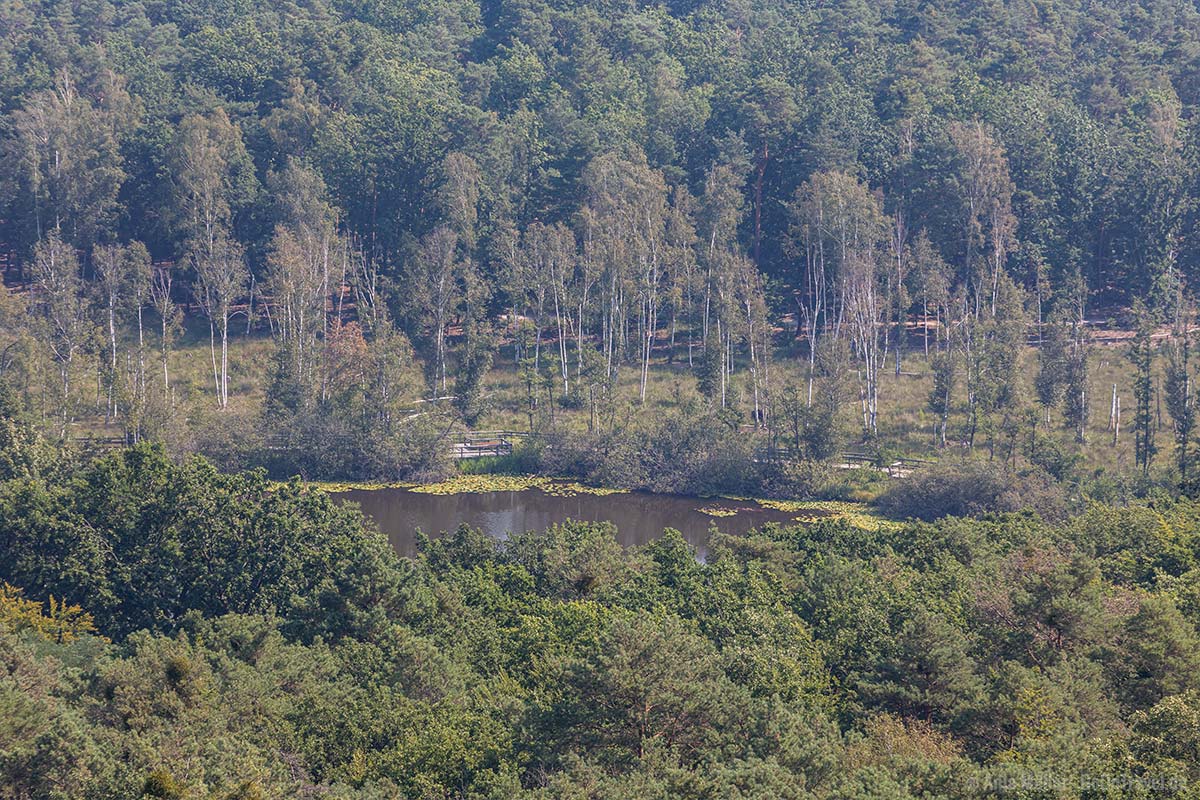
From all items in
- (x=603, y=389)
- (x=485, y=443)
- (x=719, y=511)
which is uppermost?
(x=603, y=389)

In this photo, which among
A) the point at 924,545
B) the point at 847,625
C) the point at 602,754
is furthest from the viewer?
the point at 924,545

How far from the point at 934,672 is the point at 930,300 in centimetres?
4438

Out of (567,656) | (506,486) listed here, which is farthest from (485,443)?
(567,656)

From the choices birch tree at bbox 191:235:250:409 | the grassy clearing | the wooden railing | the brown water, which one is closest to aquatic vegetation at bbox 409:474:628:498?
the brown water

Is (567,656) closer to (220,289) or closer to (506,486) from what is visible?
(506,486)

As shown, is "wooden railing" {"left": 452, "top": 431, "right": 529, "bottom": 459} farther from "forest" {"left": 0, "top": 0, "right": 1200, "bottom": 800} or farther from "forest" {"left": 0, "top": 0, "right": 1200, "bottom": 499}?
"forest" {"left": 0, "top": 0, "right": 1200, "bottom": 499}

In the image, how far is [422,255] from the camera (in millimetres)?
70500

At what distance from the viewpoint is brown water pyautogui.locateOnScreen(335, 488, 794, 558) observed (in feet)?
187

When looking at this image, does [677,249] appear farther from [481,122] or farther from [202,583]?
[202,583]

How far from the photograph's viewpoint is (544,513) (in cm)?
5966

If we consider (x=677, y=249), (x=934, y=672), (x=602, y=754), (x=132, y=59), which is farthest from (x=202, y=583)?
(x=132, y=59)

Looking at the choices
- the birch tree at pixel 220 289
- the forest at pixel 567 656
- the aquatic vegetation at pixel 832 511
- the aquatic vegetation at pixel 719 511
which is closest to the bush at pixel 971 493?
the aquatic vegetation at pixel 832 511

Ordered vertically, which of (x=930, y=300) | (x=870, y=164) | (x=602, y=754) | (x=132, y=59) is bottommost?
(x=602, y=754)

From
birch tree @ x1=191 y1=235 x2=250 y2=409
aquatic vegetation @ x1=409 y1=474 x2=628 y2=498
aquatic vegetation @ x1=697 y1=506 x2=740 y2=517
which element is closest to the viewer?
aquatic vegetation @ x1=697 y1=506 x2=740 y2=517
